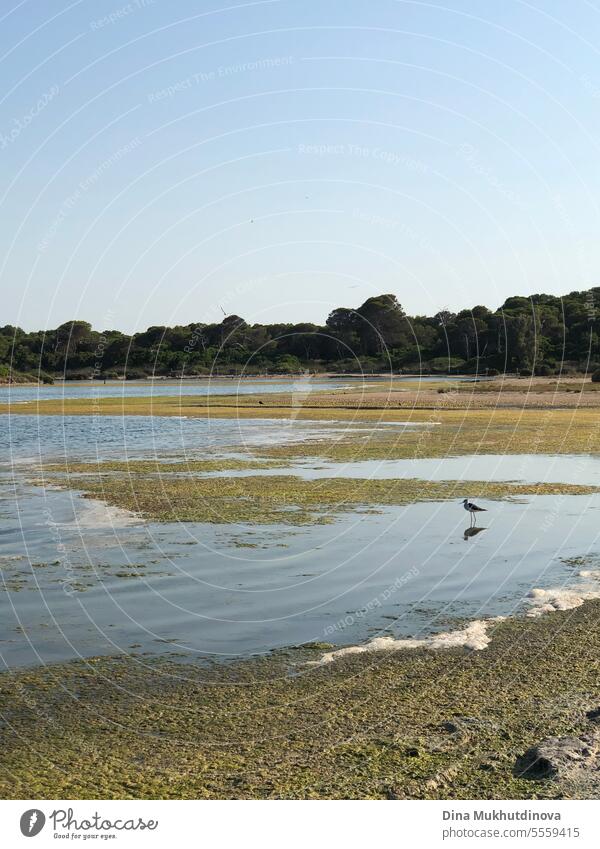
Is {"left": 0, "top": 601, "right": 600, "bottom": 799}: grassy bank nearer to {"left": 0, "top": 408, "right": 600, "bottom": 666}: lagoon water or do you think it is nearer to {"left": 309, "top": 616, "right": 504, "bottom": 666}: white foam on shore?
{"left": 309, "top": 616, "right": 504, "bottom": 666}: white foam on shore

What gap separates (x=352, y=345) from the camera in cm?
14062

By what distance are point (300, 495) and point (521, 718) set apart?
54.8 feet

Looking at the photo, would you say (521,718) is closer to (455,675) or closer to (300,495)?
(455,675)

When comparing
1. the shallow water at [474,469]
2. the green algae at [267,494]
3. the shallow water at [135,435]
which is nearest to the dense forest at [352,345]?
the shallow water at [135,435]

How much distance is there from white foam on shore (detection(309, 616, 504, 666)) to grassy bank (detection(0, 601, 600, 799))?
22cm

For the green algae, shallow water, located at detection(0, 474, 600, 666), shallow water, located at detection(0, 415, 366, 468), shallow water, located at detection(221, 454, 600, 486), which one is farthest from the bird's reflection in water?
shallow water, located at detection(0, 415, 366, 468)

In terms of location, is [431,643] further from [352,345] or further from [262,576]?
[352,345]

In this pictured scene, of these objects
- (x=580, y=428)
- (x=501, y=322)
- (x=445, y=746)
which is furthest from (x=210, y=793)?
→ (x=501, y=322)

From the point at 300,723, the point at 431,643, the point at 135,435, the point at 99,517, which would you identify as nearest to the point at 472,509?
the point at 99,517

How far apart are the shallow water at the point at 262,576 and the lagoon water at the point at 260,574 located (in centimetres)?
4

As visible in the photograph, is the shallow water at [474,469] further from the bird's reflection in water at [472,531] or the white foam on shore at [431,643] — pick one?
the white foam on shore at [431,643]

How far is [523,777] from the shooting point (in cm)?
834

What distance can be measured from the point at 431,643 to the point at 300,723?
3.37m

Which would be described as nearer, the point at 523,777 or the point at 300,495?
the point at 523,777
